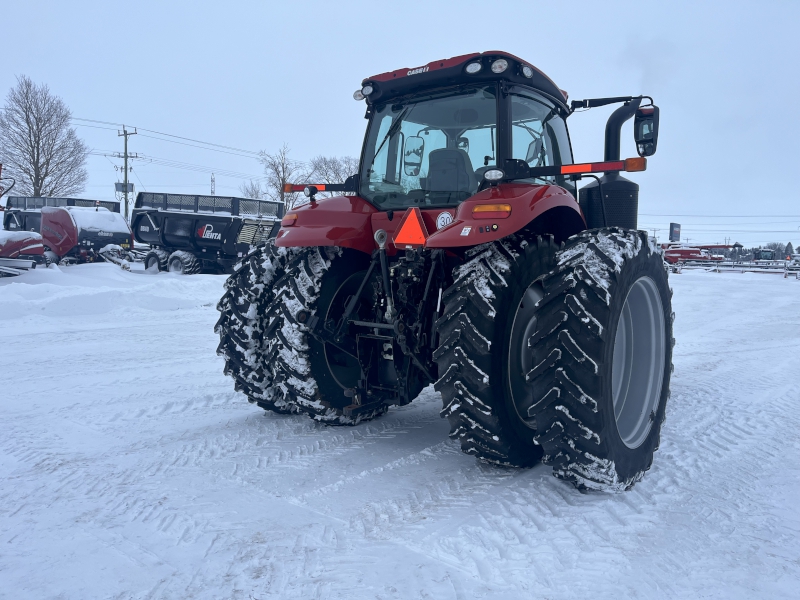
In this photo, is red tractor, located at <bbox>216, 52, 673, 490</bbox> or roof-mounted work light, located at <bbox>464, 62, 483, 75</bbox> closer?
red tractor, located at <bbox>216, 52, 673, 490</bbox>

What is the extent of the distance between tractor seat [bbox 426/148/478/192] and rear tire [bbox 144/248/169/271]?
16.6 meters

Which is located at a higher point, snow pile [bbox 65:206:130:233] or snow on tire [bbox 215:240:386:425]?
snow pile [bbox 65:206:130:233]

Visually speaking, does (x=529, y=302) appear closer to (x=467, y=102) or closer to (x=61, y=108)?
(x=467, y=102)

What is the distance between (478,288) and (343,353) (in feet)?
4.76

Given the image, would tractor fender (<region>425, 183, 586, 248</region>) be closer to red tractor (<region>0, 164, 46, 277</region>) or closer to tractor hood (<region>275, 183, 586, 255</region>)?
tractor hood (<region>275, 183, 586, 255</region>)

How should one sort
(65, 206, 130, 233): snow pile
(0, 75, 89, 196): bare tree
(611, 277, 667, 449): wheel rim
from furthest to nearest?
(0, 75, 89, 196): bare tree
(65, 206, 130, 233): snow pile
(611, 277, 667, 449): wheel rim

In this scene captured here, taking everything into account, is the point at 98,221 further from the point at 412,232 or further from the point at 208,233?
the point at 412,232

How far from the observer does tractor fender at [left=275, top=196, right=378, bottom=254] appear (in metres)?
3.77

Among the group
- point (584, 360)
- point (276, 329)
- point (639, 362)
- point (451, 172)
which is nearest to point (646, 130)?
point (451, 172)

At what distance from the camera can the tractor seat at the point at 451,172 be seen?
3723mm

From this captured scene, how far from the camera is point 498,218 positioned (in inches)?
118

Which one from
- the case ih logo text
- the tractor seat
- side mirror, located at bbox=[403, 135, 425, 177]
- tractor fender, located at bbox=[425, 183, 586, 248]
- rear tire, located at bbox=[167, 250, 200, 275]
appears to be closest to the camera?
tractor fender, located at bbox=[425, 183, 586, 248]

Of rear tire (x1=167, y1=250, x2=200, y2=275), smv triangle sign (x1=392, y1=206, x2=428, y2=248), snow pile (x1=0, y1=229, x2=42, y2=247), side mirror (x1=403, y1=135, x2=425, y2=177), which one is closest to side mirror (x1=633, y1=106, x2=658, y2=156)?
side mirror (x1=403, y1=135, x2=425, y2=177)

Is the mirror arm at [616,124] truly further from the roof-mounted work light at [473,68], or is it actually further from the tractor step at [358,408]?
the tractor step at [358,408]
